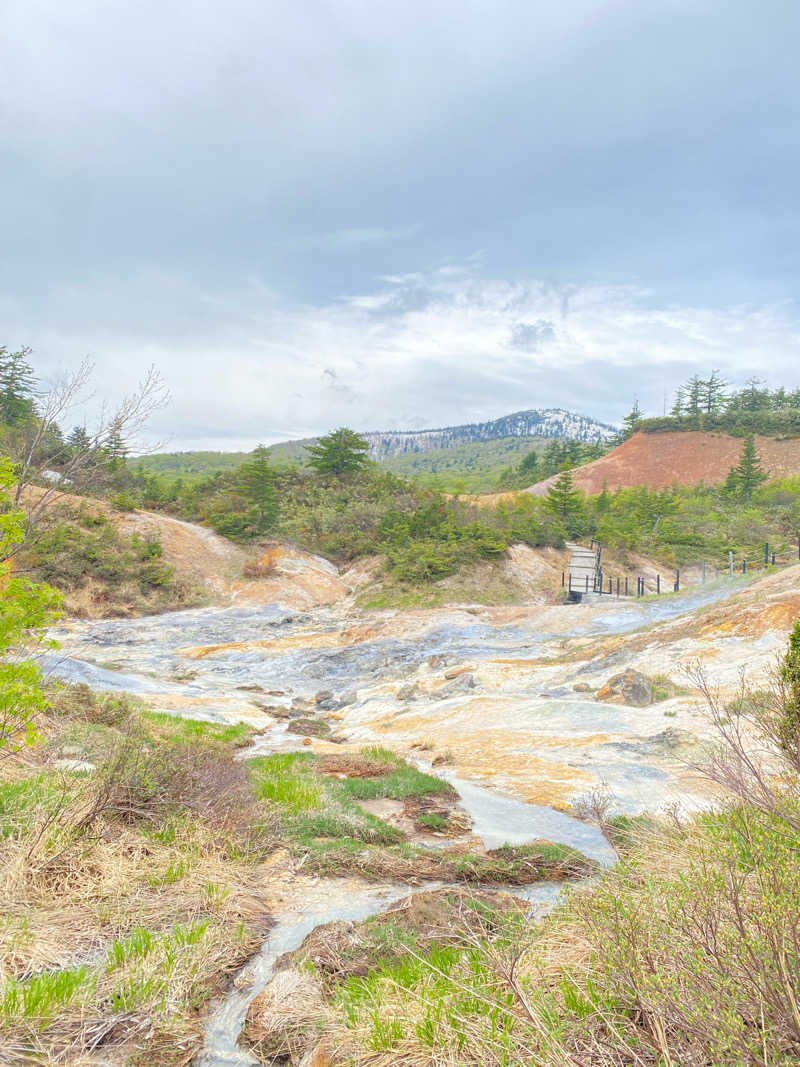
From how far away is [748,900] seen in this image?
9.02 ft

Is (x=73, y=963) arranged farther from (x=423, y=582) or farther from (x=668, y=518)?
Answer: (x=668, y=518)

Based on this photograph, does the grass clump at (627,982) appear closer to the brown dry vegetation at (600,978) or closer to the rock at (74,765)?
the brown dry vegetation at (600,978)

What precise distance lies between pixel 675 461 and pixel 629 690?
2163 inches

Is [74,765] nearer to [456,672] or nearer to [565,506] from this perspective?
[456,672]

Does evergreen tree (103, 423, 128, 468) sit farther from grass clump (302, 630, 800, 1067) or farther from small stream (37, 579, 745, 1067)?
grass clump (302, 630, 800, 1067)

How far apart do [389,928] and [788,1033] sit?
257 centimetres

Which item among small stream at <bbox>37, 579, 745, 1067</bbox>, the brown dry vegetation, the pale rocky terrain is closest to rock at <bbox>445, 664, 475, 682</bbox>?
the pale rocky terrain

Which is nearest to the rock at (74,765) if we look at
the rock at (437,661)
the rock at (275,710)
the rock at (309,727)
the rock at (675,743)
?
the rock at (309,727)

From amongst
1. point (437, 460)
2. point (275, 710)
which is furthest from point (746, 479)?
point (437, 460)

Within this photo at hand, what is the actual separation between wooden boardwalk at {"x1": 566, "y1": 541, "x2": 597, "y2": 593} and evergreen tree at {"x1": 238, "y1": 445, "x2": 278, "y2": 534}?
662 inches

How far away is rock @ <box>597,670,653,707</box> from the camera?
11.6m

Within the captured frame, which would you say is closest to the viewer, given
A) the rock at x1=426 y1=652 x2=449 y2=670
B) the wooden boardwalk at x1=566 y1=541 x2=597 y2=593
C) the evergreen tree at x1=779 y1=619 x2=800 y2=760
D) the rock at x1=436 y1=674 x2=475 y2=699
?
the evergreen tree at x1=779 y1=619 x2=800 y2=760

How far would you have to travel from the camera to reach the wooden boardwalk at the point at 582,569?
27312mm

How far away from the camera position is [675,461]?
59938 mm
